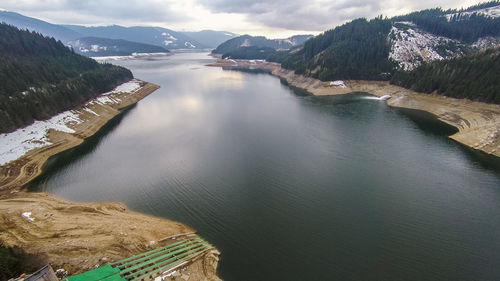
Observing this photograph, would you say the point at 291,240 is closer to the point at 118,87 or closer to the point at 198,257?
A: the point at 198,257

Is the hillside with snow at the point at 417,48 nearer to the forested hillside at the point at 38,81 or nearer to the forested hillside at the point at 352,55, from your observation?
the forested hillside at the point at 352,55

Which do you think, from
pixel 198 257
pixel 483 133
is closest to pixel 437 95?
pixel 483 133

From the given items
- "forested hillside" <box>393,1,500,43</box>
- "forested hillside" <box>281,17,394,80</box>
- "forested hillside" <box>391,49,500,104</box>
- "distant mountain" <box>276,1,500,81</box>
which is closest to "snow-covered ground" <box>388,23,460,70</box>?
"distant mountain" <box>276,1,500,81</box>

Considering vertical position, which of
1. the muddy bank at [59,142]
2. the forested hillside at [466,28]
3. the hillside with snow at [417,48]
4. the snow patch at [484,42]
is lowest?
the muddy bank at [59,142]

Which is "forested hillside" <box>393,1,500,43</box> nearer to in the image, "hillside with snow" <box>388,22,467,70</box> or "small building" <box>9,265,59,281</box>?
"hillside with snow" <box>388,22,467,70</box>

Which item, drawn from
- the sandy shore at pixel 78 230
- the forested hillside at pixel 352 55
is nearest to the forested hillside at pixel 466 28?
the forested hillside at pixel 352 55

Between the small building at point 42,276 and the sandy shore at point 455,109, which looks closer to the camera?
the small building at point 42,276

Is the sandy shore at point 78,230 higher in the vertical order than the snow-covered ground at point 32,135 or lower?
lower
